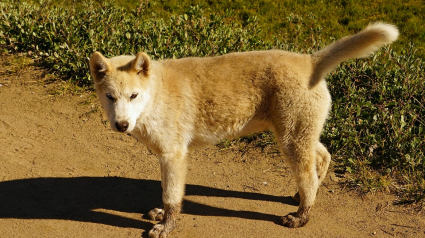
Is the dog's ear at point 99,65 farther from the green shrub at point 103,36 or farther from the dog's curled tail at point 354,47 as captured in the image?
the green shrub at point 103,36

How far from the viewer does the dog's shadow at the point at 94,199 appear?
6055 millimetres

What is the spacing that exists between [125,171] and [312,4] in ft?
21.9

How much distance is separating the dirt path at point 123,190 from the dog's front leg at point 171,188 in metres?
0.17

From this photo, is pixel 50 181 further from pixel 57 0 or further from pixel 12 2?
pixel 57 0

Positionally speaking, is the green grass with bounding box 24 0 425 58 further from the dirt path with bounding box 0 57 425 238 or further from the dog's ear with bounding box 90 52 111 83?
the dog's ear with bounding box 90 52 111 83

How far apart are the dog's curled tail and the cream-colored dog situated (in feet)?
0.03

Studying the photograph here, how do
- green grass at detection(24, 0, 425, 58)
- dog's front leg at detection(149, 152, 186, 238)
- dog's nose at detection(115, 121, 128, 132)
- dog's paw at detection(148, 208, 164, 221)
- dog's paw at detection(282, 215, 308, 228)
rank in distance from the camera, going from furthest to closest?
1. green grass at detection(24, 0, 425, 58)
2. dog's paw at detection(148, 208, 164, 221)
3. dog's paw at detection(282, 215, 308, 228)
4. dog's front leg at detection(149, 152, 186, 238)
5. dog's nose at detection(115, 121, 128, 132)

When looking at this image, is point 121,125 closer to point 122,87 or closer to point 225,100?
point 122,87

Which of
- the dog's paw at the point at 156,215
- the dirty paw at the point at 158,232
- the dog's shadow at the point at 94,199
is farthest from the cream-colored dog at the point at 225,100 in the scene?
the dog's shadow at the point at 94,199

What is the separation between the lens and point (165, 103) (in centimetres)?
563

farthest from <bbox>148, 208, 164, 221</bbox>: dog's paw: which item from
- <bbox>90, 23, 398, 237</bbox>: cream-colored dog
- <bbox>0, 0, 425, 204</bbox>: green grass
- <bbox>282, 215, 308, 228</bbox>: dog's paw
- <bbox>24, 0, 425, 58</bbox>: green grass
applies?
<bbox>24, 0, 425, 58</bbox>: green grass

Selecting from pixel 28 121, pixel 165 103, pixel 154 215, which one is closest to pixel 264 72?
pixel 165 103

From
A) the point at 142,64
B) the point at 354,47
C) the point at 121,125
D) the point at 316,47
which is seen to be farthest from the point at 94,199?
the point at 316,47

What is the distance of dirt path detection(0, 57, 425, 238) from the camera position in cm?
584
